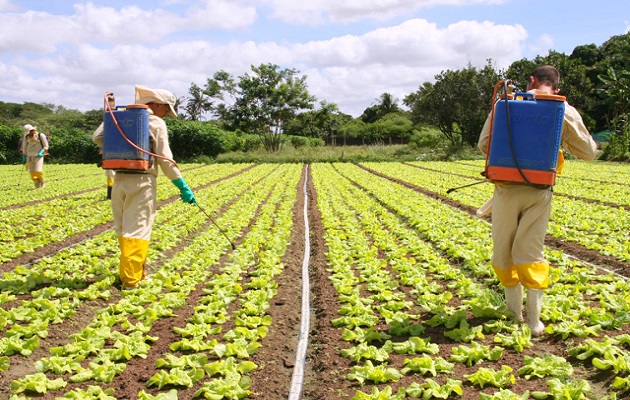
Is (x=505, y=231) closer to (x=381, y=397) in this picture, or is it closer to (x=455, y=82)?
(x=381, y=397)

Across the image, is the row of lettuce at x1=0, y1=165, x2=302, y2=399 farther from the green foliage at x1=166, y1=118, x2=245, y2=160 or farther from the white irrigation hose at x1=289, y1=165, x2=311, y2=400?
the green foliage at x1=166, y1=118, x2=245, y2=160

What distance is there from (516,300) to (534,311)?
26cm

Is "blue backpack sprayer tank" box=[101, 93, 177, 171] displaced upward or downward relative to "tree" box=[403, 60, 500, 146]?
downward

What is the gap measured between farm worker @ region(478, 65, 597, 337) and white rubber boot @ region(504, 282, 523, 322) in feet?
0.27

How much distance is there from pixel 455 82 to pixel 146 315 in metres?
38.8

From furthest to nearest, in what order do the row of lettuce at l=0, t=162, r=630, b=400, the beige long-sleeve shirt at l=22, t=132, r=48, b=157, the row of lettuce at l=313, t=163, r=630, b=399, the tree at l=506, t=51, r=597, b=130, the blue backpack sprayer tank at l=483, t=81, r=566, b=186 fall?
the tree at l=506, t=51, r=597, b=130
the beige long-sleeve shirt at l=22, t=132, r=48, b=157
the blue backpack sprayer tank at l=483, t=81, r=566, b=186
the row of lettuce at l=0, t=162, r=630, b=400
the row of lettuce at l=313, t=163, r=630, b=399

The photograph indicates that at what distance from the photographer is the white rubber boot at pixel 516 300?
4473mm

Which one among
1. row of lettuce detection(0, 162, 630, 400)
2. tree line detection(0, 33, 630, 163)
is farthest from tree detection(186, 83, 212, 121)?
row of lettuce detection(0, 162, 630, 400)

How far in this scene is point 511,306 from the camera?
14.9 ft

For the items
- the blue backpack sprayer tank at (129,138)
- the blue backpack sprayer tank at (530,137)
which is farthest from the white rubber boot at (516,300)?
the blue backpack sprayer tank at (129,138)

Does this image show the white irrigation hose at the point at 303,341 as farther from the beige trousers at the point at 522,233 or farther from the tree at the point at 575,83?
the tree at the point at 575,83

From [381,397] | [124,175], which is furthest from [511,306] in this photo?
[124,175]

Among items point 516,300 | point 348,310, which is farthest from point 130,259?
point 516,300

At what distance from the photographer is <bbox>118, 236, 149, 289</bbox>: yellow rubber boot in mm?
5617
